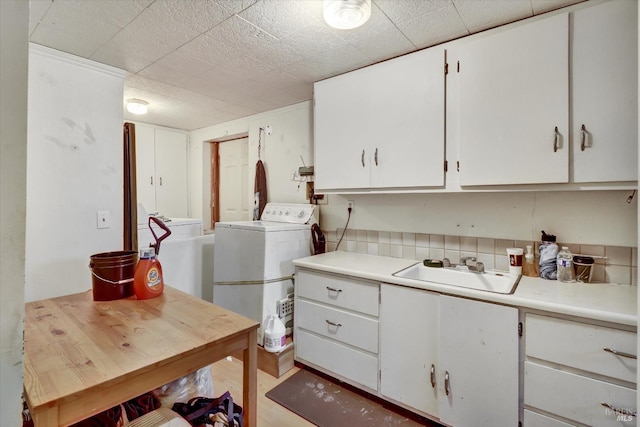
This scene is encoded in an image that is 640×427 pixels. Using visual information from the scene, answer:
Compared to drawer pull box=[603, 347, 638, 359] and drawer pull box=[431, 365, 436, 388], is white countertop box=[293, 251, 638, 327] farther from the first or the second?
drawer pull box=[431, 365, 436, 388]

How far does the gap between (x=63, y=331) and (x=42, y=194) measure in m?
1.12

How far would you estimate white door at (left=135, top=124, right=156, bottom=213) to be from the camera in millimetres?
3520

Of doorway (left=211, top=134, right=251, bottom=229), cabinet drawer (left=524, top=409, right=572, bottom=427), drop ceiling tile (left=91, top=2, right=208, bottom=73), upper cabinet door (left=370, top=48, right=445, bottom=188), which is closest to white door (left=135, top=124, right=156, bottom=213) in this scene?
doorway (left=211, top=134, right=251, bottom=229)

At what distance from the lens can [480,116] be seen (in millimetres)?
1701

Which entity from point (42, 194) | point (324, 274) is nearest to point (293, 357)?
point (324, 274)

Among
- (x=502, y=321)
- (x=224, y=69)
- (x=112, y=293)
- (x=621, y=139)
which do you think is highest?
(x=224, y=69)

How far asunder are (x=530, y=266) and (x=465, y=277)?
361mm

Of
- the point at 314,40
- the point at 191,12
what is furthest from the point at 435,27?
the point at 191,12

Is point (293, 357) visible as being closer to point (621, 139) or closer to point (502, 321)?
point (502, 321)

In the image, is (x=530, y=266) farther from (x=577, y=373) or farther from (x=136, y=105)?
(x=136, y=105)

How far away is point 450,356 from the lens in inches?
63.1

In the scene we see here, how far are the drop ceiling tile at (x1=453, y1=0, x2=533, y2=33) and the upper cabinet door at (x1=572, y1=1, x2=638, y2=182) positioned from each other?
9.5 inches

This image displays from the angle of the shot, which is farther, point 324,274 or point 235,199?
point 235,199

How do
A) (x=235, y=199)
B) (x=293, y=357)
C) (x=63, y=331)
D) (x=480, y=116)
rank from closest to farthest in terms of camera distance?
1. (x=63, y=331)
2. (x=480, y=116)
3. (x=293, y=357)
4. (x=235, y=199)
